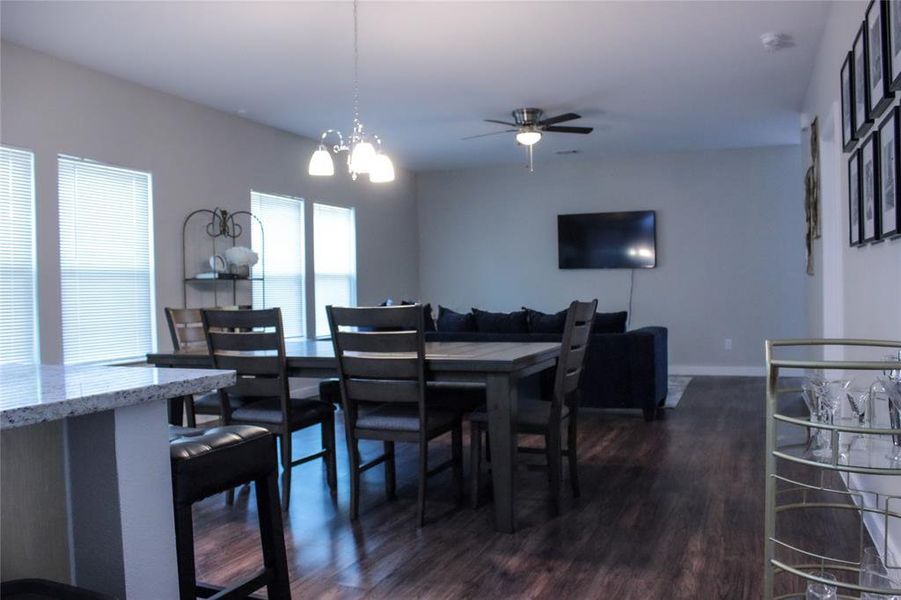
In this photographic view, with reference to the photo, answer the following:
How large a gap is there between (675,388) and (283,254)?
13.4ft

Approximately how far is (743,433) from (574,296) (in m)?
4.18

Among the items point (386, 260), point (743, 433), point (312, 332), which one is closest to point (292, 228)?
point (312, 332)

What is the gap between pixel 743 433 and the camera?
507 cm

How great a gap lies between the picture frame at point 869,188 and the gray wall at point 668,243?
221 inches

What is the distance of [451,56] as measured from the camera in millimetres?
4812

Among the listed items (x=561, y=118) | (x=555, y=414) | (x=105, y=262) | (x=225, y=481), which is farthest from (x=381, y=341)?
(x=561, y=118)

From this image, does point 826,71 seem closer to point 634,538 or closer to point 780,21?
point 780,21

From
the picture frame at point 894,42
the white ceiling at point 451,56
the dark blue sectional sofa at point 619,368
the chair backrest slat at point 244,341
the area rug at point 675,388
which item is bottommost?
A: the area rug at point 675,388

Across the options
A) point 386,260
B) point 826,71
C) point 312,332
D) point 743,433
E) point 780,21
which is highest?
point 780,21

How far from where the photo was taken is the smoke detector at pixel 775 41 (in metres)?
4.52

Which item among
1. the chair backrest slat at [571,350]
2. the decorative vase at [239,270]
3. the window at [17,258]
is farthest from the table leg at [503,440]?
the decorative vase at [239,270]

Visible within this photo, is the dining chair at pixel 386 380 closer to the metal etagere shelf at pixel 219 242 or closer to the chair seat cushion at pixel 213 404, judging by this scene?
the chair seat cushion at pixel 213 404

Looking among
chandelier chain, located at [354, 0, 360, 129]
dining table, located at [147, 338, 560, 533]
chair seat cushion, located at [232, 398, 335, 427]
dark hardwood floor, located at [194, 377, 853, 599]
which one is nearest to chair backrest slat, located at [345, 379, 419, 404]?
dining table, located at [147, 338, 560, 533]

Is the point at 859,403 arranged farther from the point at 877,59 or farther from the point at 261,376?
the point at 261,376
